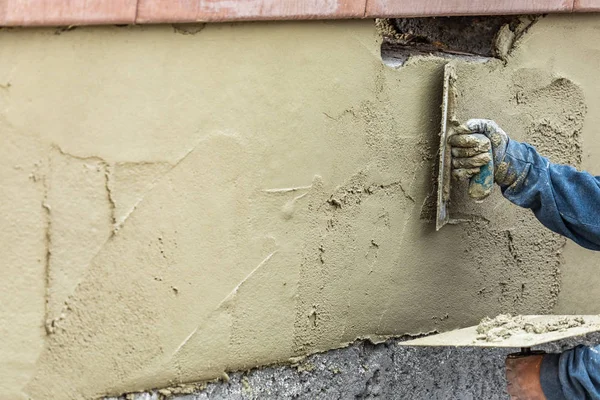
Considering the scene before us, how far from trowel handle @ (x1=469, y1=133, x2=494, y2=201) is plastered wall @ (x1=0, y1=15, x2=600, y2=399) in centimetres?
23

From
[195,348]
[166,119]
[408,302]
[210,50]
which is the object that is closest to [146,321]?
[195,348]

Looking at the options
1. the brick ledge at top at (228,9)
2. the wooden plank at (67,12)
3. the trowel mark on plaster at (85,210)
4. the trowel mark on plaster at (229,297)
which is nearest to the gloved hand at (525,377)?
the trowel mark on plaster at (229,297)

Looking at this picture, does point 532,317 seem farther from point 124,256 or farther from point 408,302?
point 124,256

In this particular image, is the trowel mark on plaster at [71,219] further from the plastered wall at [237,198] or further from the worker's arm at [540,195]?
the worker's arm at [540,195]

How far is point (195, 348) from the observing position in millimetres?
2512

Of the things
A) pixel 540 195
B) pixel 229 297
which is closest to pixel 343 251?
pixel 229 297

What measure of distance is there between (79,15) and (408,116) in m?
1.18

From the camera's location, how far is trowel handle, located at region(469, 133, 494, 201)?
264 cm

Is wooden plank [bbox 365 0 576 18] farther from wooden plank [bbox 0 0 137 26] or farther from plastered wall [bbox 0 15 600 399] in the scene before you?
wooden plank [bbox 0 0 137 26]

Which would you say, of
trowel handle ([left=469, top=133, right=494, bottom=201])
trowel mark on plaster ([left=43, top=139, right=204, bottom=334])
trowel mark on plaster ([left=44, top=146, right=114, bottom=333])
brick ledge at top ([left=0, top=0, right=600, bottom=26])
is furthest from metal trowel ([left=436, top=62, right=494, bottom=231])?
trowel mark on plaster ([left=44, top=146, right=114, bottom=333])

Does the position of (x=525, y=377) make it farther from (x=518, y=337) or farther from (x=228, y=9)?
(x=228, y=9)

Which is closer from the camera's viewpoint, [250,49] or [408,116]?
[250,49]

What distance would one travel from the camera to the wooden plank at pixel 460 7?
2598 mm

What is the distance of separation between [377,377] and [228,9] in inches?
55.3
